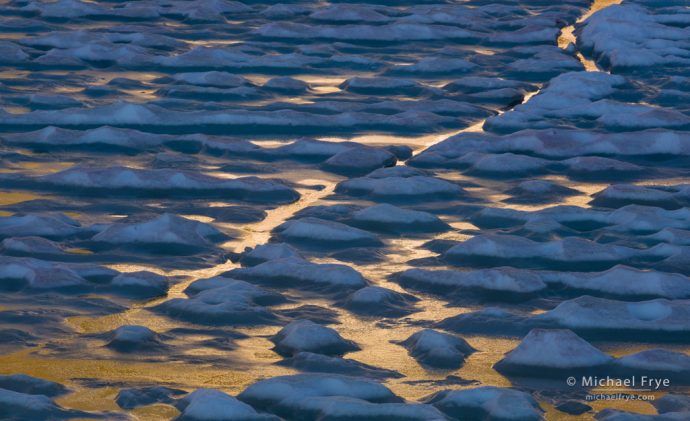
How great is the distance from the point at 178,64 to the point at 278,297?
4.97 meters

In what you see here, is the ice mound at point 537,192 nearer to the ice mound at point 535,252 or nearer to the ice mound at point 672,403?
the ice mound at point 535,252

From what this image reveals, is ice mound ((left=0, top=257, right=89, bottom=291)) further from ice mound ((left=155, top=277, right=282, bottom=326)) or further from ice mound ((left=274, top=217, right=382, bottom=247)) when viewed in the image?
ice mound ((left=274, top=217, right=382, bottom=247))

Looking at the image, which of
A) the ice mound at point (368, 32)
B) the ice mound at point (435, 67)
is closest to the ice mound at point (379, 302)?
the ice mound at point (435, 67)

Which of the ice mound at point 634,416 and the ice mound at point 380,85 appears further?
the ice mound at point 380,85

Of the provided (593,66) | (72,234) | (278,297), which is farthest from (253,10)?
(278,297)

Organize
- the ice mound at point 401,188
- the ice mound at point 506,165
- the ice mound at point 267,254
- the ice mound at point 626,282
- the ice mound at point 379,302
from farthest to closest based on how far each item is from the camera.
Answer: the ice mound at point 506,165
the ice mound at point 401,188
the ice mound at point 267,254
the ice mound at point 626,282
the ice mound at point 379,302

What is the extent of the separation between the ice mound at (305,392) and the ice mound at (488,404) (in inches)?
5.6

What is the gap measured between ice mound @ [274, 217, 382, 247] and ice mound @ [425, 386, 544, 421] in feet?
4.97

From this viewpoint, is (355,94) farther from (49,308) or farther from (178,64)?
(49,308)

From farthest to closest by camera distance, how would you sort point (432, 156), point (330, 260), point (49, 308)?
point (432, 156) < point (330, 260) < point (49, 308)

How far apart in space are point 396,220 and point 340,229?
1.02 ft

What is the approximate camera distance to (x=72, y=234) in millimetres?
5203

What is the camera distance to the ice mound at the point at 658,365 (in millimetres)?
3857

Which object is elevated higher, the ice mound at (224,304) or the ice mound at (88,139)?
the ice mound at (224,304)
